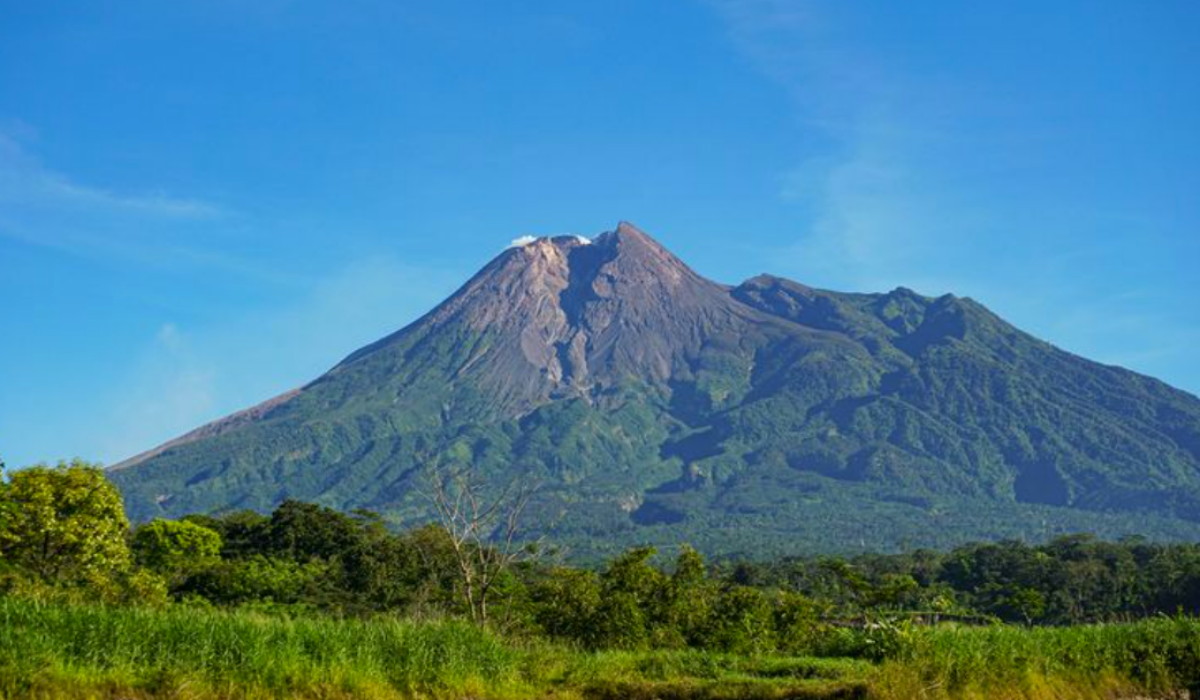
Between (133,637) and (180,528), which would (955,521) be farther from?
(133,637)

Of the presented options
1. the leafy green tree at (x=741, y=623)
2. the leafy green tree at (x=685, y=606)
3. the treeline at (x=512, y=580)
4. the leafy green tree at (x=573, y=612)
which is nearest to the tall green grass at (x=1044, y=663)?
the treeline at (x=512, y=580)

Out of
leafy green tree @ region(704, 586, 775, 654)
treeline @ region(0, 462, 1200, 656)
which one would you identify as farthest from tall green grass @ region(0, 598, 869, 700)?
leafy green tree @ region(704, 586, 775, 654)

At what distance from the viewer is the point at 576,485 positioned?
197750 millimetres

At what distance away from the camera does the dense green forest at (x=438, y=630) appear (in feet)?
33.0

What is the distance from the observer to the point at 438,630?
12.0m

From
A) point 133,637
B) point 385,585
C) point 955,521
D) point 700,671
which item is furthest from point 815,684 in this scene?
point 955,521

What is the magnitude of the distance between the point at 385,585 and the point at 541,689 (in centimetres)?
2233

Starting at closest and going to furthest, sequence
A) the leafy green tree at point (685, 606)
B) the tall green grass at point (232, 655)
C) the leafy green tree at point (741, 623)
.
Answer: the tall green grass at point (232, 655)
the leafy green tree at point (741, 623)
the leafy green tree at point (685, 606)

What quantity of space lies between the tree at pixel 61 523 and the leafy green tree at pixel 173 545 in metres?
9.11

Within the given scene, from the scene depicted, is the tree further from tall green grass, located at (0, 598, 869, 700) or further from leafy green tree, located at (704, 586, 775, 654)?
tall green grass, located at (0, 598, 869, 700)

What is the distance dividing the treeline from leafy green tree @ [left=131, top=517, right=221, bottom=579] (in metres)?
0.07

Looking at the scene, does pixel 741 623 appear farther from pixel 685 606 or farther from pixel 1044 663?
pixel 1044 663

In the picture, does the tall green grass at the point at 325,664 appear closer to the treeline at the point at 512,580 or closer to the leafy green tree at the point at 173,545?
the treeline at the point at 512,580

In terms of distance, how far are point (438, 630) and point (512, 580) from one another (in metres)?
23.4
